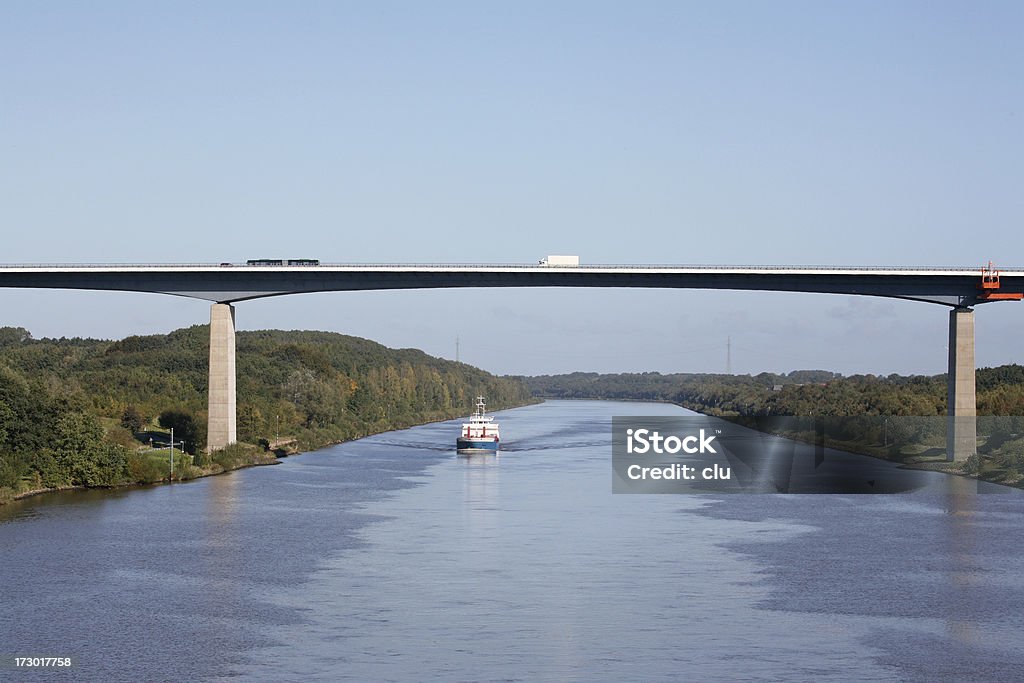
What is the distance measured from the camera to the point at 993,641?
1222 inches

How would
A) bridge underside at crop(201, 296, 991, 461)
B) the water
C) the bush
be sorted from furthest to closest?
bridge underside at crop(201, 296, 991, 461)
the bush
the water

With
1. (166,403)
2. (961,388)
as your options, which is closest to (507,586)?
(961,388)

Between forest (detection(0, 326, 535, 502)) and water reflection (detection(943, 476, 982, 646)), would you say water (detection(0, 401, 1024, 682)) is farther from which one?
forest (detection(0, 326, 535, 502))

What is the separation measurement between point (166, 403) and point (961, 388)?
5363 centimetres

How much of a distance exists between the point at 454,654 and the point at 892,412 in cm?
8278

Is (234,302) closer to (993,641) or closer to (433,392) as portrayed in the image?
(993,641)

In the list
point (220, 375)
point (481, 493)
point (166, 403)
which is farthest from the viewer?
point (166, 403)

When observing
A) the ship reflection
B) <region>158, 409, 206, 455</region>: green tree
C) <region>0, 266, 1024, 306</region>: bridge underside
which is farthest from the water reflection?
<region>158, 409, 206, 455</region>: green tree

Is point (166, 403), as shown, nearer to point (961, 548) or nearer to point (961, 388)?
point (961, 388)

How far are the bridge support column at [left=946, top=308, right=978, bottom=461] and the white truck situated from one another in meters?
22.8

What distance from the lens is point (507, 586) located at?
120 feet

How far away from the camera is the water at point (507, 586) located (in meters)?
28.6

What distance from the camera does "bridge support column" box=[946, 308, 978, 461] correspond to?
247 feet

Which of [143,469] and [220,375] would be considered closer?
[143,469]
